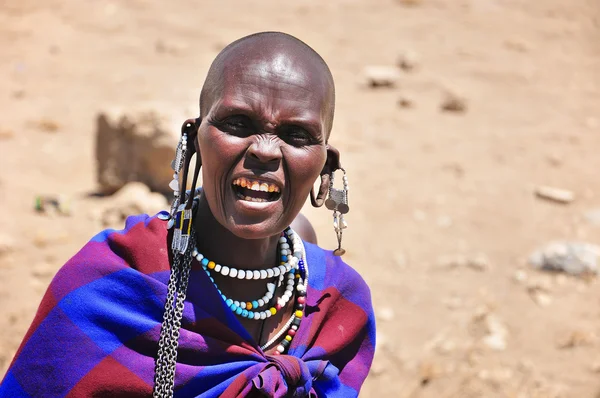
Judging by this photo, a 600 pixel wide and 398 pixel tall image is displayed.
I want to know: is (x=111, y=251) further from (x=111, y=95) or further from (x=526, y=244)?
(x=111, y=95)

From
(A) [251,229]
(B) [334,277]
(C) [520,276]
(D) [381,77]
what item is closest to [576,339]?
(C) [520,276]

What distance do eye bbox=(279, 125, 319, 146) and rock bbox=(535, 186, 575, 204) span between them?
453 centimetres

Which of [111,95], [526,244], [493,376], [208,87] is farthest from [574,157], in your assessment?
[208,87]

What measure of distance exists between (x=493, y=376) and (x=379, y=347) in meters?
0.67

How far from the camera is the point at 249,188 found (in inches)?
75.0

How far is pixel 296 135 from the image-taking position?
6.41 ft

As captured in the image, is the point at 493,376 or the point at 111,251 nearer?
the point at 111,251

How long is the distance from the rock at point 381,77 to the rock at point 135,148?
11.0ft

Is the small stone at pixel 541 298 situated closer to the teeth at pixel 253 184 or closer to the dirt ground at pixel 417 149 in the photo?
the dirt ground at pixel 417 149

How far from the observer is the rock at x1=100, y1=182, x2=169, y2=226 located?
5.14 m

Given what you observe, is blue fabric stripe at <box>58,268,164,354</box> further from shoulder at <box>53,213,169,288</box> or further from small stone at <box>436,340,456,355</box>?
small stone at <box>436,340,456,355</box>

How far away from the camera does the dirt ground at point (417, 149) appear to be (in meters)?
4.37

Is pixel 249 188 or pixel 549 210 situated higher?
pixel 249 188

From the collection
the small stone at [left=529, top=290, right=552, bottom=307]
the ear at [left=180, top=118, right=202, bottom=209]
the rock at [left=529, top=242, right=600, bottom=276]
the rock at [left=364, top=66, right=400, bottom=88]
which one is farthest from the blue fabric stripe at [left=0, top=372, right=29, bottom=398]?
the rock at [left=364, top=66, right=400, bottom=88]
